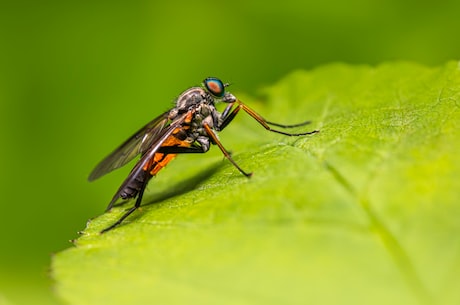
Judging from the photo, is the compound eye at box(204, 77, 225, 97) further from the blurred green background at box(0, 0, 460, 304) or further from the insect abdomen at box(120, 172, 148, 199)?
the blurred green background at box(0, 0, 460, 304)

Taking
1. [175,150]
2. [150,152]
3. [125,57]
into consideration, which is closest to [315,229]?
[150,152]

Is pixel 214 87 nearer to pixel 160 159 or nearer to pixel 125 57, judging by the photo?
pixel 160 159

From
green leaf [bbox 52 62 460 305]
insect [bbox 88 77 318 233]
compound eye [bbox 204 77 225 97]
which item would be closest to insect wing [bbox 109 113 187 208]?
insect [bbox 88 77 318 233]

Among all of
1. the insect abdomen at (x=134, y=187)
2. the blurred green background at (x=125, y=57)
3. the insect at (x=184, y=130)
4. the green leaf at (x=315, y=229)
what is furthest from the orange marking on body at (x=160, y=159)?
the blurred green background at (x=125, y=57)

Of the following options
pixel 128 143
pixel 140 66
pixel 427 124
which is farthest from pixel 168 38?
pixel 427 124

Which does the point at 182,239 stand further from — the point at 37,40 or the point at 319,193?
the point at 37,40

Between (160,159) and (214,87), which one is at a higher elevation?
(214,87)
